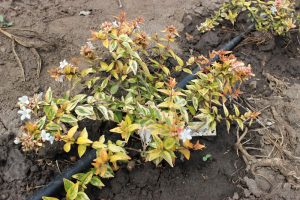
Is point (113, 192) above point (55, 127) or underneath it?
underneath

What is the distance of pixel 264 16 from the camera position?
3504 mm

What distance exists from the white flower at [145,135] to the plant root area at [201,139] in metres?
0.31

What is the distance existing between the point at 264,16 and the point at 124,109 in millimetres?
1947

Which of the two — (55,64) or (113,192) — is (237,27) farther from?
(113,192)

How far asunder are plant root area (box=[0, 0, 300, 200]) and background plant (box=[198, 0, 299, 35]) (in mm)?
99

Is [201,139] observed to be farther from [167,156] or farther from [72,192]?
[72,192]

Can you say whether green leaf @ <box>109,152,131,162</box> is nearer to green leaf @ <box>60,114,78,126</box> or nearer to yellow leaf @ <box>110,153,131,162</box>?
yellow leaf @ <box>110,153,131,162</box>

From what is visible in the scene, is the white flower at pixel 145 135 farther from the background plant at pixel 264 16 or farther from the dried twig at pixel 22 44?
the background plant at pixel 264 16

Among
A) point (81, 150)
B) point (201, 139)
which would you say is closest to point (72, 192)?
point (81, 150)

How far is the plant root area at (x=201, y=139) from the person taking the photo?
2365 mm

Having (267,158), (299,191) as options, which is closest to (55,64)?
(267,158)

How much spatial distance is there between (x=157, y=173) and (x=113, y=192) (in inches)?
12.3

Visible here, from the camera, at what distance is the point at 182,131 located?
1.96 m

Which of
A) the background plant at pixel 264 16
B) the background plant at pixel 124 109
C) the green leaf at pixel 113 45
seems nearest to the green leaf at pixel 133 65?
the background plant at pixel 124 109
